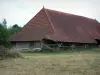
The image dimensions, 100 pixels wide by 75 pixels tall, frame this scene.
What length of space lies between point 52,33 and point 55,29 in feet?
6.16

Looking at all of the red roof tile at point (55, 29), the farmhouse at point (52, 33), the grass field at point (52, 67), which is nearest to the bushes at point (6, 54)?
the grass field at point (52, 67)

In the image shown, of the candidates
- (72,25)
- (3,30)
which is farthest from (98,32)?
(3,30)

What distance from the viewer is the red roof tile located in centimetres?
3809

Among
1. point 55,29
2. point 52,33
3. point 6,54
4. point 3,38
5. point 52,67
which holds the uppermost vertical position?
point 55,29

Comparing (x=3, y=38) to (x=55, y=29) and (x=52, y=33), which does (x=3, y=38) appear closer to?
(x=52, y=33)

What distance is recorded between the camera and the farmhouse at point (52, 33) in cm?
3738

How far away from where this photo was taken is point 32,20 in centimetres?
4281

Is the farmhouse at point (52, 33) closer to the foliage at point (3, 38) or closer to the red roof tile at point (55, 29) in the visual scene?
the red roof tile at point (55, 29)

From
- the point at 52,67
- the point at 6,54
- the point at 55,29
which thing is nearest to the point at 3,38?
the point at 6,54

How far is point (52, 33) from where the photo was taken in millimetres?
37469

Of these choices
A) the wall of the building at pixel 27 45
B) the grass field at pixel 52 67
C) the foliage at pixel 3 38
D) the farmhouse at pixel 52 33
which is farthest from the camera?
the wall of the building at pixel 27 45

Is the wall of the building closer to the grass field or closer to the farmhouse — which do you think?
the farmhouse

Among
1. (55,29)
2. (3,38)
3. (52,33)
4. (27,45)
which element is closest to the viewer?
(3,38)

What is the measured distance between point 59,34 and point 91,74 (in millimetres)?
28083
